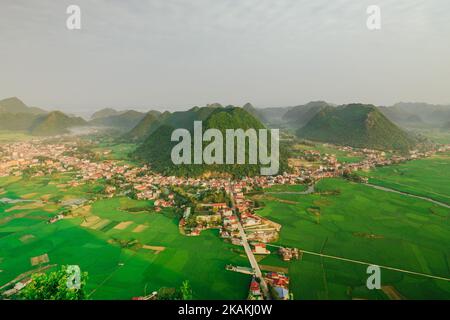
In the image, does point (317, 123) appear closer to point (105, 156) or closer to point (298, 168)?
point (298, 168)

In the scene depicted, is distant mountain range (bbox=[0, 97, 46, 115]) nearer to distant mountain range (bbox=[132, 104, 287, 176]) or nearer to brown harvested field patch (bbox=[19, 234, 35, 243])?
distant mountain range (bbox=[132, 104, 287, 176])

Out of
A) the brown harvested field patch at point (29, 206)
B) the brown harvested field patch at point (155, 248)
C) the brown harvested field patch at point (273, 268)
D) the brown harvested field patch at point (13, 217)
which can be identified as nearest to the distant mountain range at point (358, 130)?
the brown harvested field patch at point (273, 268)

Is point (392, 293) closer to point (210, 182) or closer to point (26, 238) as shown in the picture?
point (210, 182)

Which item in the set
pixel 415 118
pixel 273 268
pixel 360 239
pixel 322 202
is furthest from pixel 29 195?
pixel 415 118

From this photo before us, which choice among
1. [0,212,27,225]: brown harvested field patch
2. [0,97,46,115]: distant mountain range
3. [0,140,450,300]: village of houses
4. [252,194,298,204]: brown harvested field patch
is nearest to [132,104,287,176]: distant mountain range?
[0,140,450,300]: village of houses

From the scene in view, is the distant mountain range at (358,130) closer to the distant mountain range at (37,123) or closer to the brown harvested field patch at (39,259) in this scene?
the brown harvested field patch at (39,259)

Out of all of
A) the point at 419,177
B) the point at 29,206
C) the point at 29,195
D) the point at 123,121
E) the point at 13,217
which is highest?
the point at 123,121

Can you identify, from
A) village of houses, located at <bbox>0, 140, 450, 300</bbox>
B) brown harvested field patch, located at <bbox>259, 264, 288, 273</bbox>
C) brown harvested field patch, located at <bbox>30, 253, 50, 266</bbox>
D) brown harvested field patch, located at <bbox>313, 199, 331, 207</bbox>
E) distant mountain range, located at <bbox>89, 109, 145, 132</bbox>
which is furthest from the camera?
distant mountain range, located at <bbox>89, 109, 145, 132</bbox>
